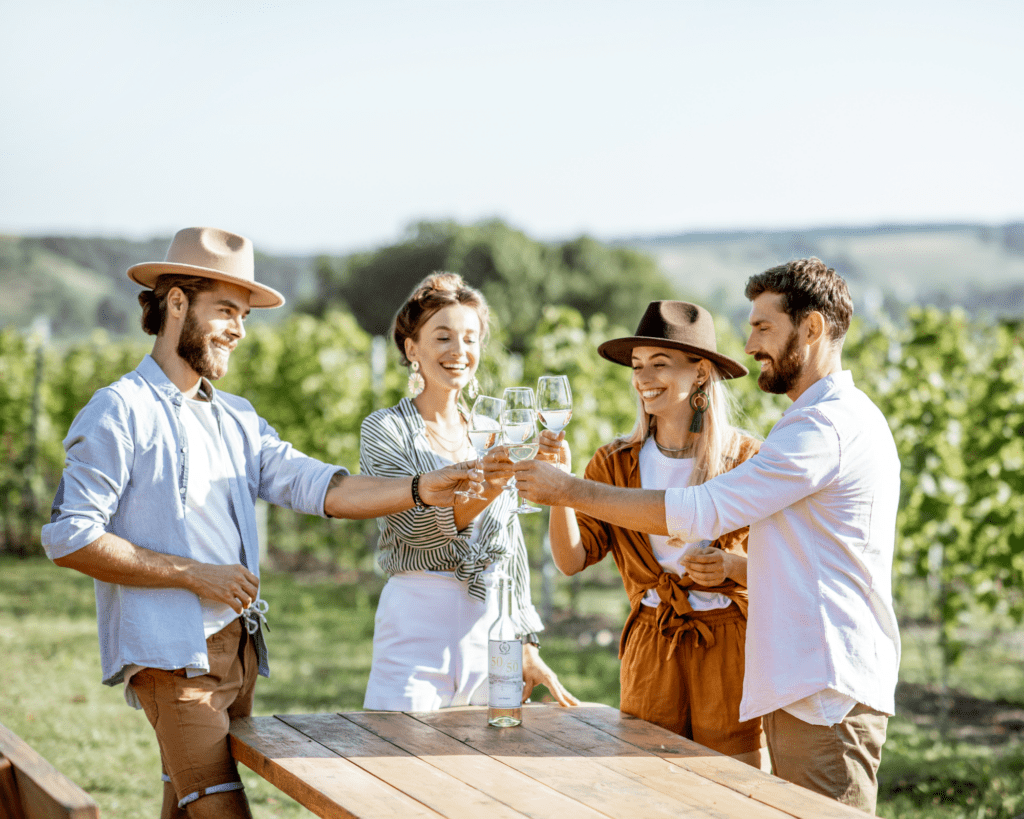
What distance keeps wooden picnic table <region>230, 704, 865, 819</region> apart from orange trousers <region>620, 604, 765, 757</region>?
0.16 metres

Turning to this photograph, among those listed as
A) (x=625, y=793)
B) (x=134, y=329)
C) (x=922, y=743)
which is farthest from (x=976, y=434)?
(x=134, y=329)

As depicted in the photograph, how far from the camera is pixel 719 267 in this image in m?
57.9

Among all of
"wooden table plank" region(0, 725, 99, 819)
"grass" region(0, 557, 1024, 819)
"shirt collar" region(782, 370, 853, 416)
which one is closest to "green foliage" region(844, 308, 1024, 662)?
"grass" region(0, 557, 1024, 819)

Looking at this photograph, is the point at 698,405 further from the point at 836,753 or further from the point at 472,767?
the point at 472,767

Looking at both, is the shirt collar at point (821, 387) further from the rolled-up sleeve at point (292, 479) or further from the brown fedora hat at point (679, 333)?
the rolled-up sleeve at point (292, 479)

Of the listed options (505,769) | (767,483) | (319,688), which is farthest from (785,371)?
(319,688)

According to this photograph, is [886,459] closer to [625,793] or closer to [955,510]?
[625,793]

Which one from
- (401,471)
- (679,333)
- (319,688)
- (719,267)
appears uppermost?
(719,267)

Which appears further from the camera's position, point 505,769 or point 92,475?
point 92,475

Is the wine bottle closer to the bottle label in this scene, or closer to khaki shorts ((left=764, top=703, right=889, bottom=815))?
the bottle label

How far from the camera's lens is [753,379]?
24.7 ft

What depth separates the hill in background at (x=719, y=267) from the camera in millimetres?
33812

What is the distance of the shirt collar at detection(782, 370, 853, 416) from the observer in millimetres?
2527

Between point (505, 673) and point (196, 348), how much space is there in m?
1.23
